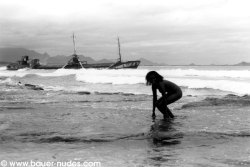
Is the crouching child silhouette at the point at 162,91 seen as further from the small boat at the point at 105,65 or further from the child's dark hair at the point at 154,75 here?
the small boat at the point at 105,65

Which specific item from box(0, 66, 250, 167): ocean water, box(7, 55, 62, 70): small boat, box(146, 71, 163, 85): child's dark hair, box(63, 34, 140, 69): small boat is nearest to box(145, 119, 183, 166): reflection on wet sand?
box(0, 66, 250, 167): ocean water

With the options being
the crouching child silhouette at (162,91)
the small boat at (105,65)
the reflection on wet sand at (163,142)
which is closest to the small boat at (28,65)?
the small boat at (105,65)

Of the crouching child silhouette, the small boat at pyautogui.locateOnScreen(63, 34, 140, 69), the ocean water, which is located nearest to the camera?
the ocean water

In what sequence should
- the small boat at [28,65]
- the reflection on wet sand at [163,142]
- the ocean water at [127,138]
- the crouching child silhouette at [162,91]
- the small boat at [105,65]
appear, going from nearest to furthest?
the reflection on wet sand at [163,142] → the ocean water at [127,138] → the crouching child silhouette at [162,91] → the small boat at [105,65] → the small boat at [28,65]

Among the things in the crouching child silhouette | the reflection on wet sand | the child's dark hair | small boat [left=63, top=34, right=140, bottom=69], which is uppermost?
small boat [left=63, top=34, right=140, bottom=69]

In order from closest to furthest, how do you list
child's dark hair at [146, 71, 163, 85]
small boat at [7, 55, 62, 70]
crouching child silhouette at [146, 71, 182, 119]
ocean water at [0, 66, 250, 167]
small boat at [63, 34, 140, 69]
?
1. ocean water at [0, 66, 250, 167]
2. child's dark hair at [146, 71, 163, 85]
3. crouching child silhouette at [146, 71, 182, 119]
4. small boat at [63, 34, 140, 69]
5. small boat at [7, 55, 62, 70]

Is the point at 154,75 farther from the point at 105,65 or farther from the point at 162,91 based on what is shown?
the point at 105,65

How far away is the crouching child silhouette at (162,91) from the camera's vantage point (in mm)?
9031

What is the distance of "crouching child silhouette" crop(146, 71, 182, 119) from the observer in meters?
9.03

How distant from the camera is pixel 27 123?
30.3ft

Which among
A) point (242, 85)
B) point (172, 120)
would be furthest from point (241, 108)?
point (242, 85)

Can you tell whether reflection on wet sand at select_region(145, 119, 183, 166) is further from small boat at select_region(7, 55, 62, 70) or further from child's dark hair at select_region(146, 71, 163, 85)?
small boat at select_region(7, 55, 62, 70)

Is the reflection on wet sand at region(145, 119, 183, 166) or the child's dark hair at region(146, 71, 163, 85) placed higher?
the child's dark hair at region(146, 71, 163, 85)

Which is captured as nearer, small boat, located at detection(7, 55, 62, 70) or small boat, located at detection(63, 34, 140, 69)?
small boat, located at detection(63, 34, 140, 69)
